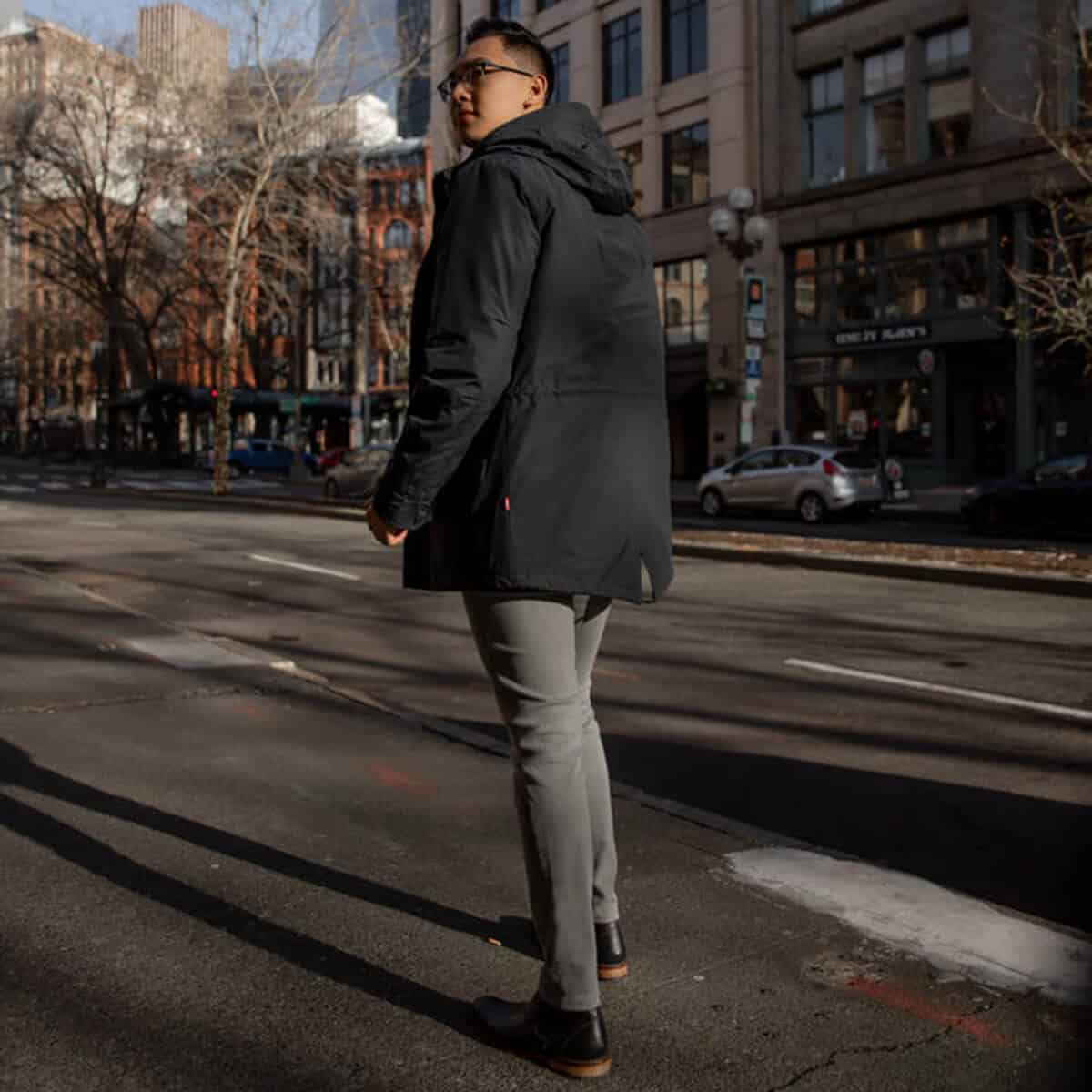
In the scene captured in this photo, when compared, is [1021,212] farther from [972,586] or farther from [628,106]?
[972,586]

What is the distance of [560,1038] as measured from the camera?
100 inches

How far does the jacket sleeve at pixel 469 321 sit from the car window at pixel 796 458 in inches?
859

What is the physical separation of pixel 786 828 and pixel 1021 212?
27.2 m

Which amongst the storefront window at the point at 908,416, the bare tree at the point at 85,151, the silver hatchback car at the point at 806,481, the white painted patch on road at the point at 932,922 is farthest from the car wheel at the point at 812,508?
the white painted patch on road at the point at 932,922

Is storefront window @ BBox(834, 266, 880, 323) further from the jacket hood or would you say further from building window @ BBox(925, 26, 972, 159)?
the jacket hood

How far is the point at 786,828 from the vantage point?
429cm

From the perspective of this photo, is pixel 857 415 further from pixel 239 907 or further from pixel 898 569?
pixel 239 907

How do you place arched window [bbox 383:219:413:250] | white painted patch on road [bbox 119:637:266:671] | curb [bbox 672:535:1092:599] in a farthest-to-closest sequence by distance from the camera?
arched window [bbox 383:219:413:250], curb [bbox 672:535:1092:599], white painted patch on road [bbox 119:637:266:671]

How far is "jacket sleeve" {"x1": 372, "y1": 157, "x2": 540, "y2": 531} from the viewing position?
97.5 inches

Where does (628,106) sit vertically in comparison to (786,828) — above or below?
above

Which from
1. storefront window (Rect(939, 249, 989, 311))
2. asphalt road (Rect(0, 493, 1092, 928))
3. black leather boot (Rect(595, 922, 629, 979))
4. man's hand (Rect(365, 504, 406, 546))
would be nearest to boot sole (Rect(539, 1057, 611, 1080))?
black leather boot (Rect(595, 922, 629, 979))

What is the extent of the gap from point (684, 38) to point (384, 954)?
38.7 metres

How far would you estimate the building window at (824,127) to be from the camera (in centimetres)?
3322

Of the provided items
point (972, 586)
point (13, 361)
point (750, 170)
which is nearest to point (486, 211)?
point (972, 586)
